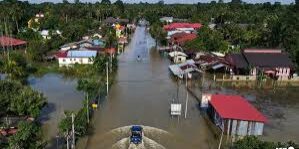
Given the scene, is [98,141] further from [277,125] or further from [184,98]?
[277,125]

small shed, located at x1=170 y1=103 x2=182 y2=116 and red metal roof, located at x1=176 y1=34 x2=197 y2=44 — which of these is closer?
small shed, located at x1=170 y1=103 x2=182 y2=116

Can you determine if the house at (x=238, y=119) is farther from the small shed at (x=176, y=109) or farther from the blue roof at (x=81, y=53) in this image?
the blue roof at (x=81, y=53)

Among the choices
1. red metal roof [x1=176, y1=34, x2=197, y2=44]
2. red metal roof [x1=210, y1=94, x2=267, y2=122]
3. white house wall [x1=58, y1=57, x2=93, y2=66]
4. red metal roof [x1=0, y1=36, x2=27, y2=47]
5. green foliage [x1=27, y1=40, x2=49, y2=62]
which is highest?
red metal roof [x1=176, y1=34, x2=197, y2=44]

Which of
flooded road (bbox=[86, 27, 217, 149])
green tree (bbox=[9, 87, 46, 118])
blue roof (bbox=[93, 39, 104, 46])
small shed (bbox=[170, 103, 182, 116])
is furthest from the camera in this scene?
blue roof (bbox=[93, 39, 104, 46])

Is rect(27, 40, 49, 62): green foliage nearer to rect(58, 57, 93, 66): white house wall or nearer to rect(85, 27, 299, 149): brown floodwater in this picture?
rect(58, 57, 93, 66): white house wall

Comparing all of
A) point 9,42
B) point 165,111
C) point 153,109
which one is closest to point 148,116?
point 153,109

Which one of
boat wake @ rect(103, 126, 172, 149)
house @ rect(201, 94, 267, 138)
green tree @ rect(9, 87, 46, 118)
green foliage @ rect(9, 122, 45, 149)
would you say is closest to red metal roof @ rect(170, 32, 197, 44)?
house @ rect(201, 94, 267, 138)

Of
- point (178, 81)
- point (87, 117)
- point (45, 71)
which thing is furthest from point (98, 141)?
point (45, 71)

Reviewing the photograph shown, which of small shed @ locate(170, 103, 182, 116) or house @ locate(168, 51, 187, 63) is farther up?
house @ locate(168, 51, 187, 63)
